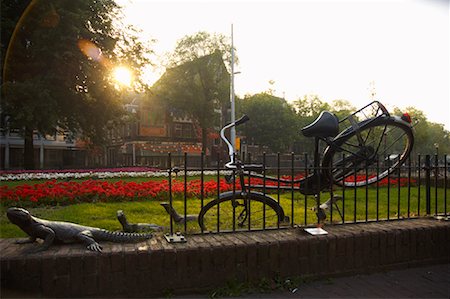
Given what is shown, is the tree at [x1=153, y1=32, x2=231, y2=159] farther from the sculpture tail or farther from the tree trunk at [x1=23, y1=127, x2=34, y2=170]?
the sculpture tail

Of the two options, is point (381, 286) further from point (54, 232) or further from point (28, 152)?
point (28, 152)

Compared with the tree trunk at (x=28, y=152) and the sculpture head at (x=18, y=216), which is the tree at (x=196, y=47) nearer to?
the tree trunk at (x=28, y=152)

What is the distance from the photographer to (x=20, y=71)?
2023cm

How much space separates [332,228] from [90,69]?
19.0m

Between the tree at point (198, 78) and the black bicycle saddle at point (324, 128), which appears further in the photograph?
the tree at point (198, 78)

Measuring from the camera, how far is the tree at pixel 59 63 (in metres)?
18.4

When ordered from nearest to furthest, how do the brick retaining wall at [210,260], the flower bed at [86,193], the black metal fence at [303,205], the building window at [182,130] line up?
the brick retaining wall at [210,260], the black metal fence at [303,205], the flower bed at [86,193], the building window at [182,130]

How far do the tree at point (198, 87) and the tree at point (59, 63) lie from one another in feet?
56.5

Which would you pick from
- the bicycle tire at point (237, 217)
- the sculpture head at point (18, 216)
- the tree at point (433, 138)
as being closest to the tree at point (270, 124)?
the tree at point (433, 138)

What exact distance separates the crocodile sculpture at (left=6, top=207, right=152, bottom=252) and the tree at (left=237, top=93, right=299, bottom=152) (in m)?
44.6

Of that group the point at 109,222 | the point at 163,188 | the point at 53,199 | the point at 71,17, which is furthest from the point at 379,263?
the point at 71,17

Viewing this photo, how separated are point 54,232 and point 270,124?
45051 mm

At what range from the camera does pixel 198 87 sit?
40.6 meters

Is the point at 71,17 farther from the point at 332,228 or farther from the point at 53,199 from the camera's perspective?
the point at 332,228
